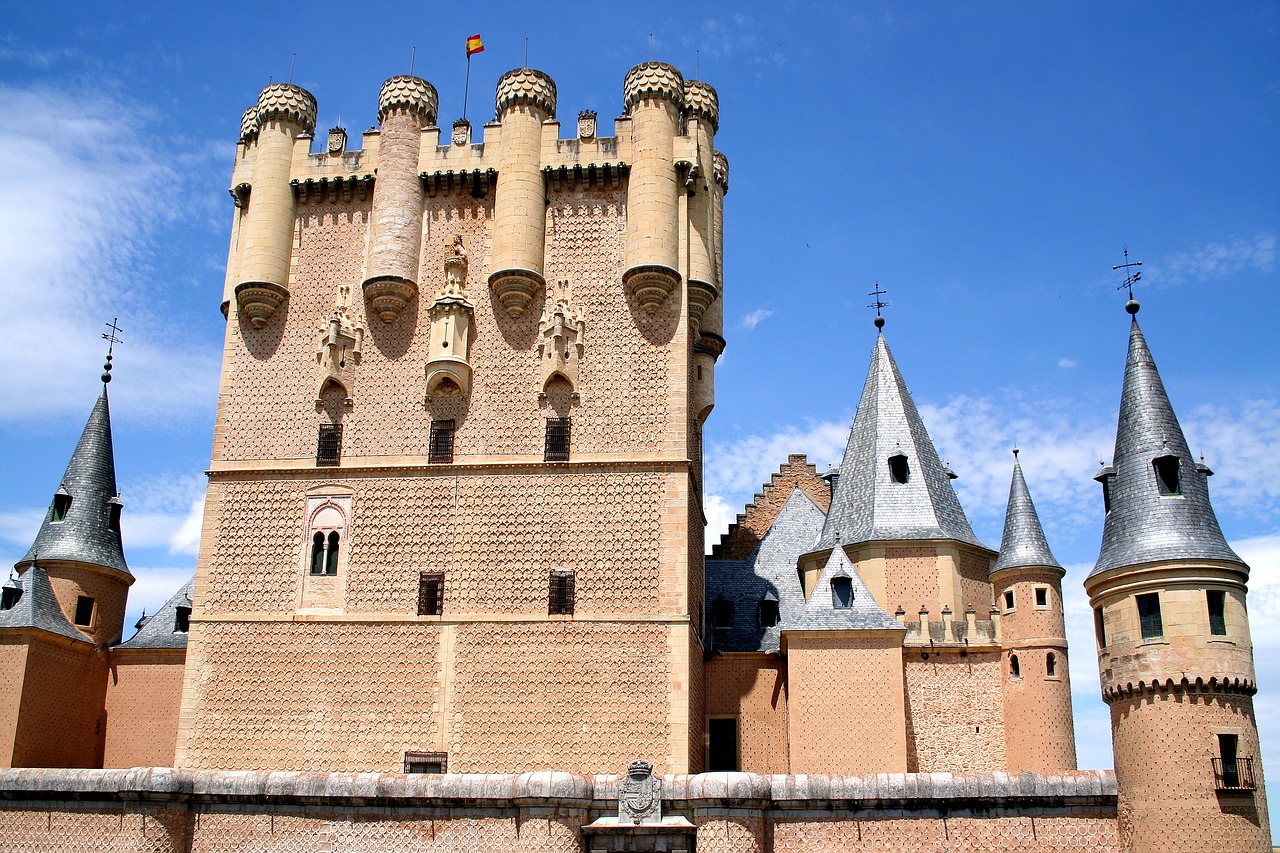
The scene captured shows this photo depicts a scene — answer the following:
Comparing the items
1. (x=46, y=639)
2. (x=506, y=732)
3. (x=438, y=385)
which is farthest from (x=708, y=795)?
(x=46, y=639)

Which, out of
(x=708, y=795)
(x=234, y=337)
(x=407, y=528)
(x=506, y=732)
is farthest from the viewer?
(x=234, y=337)

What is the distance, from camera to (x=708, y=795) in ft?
56.0

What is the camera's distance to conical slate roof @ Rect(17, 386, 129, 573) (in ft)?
94.8

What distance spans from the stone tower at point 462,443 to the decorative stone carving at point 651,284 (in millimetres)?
50

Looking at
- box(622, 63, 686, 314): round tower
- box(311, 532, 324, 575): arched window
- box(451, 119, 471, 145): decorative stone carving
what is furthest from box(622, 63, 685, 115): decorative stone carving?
box(311, 532, 324, 575): arched window

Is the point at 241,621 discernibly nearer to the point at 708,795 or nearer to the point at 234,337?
the point at 234,337

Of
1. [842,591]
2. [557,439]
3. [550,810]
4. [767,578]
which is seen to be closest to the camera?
[550,810]

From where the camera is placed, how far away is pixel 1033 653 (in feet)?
82.0

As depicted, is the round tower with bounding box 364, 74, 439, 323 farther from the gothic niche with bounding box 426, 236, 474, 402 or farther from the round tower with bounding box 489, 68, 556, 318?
the round tower with bounding box 489, 68, 556, 318

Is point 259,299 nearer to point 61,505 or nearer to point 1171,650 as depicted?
point 61,505

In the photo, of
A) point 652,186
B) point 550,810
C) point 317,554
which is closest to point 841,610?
point 550,810

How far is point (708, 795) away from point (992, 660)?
34.6 feet

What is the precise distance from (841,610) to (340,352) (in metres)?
11.8

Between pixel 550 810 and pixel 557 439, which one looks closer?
pixel 550 810
